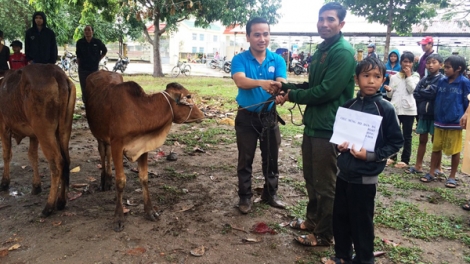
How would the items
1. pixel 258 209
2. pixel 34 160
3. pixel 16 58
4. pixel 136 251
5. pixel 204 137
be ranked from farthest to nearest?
pixel 204 137, pixel 16 58, pixel 34 160, pixel 258 209, pixel 136 251

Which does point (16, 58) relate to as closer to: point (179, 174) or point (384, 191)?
point (179, 174)

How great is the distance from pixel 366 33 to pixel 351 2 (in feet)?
40.1

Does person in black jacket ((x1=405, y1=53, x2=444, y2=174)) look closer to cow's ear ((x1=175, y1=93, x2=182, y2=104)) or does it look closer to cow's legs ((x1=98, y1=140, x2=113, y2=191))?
cow's ear ((x1=175, y1=93, x2=182, y2=104))

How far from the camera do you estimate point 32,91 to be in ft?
12.7

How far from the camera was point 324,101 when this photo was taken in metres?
3.22

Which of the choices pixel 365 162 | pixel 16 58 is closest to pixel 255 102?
pixel 365 162

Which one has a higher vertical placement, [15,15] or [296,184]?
[15,15]

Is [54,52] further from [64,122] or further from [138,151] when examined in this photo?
[138,151]

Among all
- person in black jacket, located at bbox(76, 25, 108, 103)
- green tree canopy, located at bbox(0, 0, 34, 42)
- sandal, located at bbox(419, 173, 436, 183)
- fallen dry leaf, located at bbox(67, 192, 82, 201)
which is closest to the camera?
fallen dry leaf, located at bbox(67, 192, 82, 201)

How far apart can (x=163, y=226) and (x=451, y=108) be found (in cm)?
432

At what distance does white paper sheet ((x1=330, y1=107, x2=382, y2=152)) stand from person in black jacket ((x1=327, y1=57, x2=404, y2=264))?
0.16 ft

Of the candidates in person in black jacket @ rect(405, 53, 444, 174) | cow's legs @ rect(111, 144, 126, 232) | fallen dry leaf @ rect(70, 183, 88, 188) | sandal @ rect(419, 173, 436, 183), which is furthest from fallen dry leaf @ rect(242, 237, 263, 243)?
person in black jacket @ rect(405, 53, 444, 174)

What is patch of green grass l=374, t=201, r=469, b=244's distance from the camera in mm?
3822

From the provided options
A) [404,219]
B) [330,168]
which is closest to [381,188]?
[404,219]
